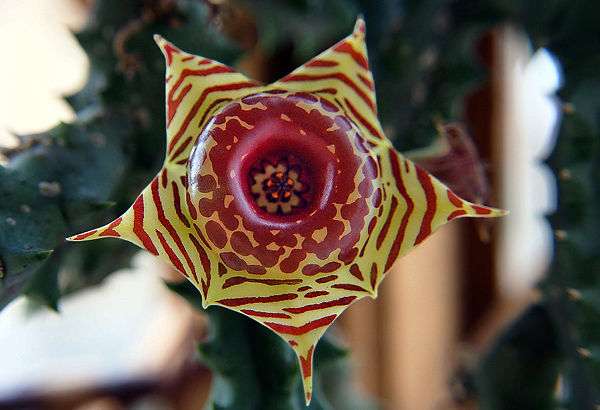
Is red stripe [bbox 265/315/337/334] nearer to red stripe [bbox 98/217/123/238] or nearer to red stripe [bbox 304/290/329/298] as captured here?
red stripe [bbox 304/290/329/298]

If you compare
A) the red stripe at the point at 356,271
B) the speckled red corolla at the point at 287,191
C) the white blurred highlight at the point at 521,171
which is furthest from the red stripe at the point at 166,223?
the white blurred highlight at the point at 521,171

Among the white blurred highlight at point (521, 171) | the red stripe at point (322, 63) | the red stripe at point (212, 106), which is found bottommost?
the white blurred highlight at point (521, 171)

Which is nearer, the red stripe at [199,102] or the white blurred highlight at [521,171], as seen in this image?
the red stripe at [199,102]

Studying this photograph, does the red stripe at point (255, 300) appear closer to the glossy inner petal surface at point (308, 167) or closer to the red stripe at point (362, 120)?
the glossy inner petal surface at point (308, 167)

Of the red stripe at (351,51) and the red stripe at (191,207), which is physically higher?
the red stripe at (351,51)

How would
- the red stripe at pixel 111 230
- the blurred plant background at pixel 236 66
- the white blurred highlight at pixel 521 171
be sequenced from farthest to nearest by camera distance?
the white blurred highlight at pixel 521 171, the blurred plant background at pixel 236 66, the red stripe at pixel 111 230

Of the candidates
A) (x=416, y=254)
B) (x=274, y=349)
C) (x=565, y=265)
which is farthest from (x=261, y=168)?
(x=416, y=254)

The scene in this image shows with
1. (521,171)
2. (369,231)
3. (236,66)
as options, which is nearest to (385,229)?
(369,231)
